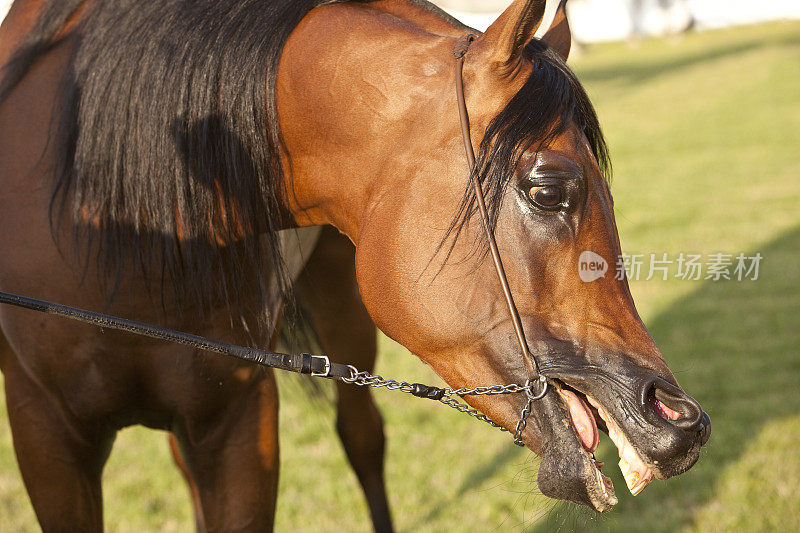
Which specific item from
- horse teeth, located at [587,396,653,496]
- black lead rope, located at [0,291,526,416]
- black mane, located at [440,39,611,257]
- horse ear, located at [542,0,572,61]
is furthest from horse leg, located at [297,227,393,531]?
horse teeth, located at [587,396,653,496]

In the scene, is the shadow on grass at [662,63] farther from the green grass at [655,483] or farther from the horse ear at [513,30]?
the horse ear at [513,30]

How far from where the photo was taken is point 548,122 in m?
1.58

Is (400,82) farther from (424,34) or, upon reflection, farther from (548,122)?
(548,122)

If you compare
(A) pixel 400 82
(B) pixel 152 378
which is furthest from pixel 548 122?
(B) pixel 152 378

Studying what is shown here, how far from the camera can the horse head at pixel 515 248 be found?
1552mm

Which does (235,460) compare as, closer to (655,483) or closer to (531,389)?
(531,389)

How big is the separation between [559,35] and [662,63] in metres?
24.5

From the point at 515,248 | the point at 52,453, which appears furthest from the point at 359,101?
the point at 52,453

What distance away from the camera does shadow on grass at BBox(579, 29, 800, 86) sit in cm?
2195

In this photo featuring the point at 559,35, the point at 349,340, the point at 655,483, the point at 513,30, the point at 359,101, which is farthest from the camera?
the point at 655,483

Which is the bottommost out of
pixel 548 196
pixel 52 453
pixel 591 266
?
pixel 52 453

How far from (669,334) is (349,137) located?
432 centimetres

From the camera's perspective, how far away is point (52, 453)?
2.05 m

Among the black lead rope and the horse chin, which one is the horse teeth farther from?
the black lead rope
